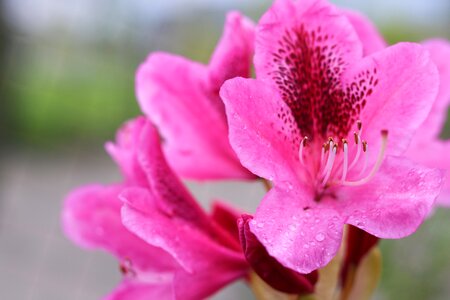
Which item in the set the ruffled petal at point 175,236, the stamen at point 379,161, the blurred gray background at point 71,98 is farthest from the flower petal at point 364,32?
the blurred gray background at point 71,98

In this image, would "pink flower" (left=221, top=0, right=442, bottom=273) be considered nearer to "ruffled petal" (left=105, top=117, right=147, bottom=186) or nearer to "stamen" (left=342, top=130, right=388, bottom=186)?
"stamen" (left=342, top=130, right=388, bottom=186)

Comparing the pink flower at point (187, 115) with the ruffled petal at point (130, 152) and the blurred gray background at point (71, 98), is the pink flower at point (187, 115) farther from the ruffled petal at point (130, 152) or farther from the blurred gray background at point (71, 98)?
the blurred gray background at point (71, 98)

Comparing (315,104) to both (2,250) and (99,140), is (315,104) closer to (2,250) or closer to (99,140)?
(2,250)

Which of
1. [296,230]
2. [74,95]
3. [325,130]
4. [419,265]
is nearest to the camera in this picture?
[296,230]

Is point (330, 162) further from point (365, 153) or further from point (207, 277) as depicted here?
point (207, 277)

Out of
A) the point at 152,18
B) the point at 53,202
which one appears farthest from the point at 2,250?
the point at 152,18

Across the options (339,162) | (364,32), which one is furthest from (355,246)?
(364,32)

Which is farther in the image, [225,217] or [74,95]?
[74,95]

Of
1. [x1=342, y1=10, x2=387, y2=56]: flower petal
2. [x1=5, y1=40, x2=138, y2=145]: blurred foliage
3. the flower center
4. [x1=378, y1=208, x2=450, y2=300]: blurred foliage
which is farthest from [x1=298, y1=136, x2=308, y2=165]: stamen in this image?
[x1=5, y1=40, x2=138, y2=145]: blurred foliage
